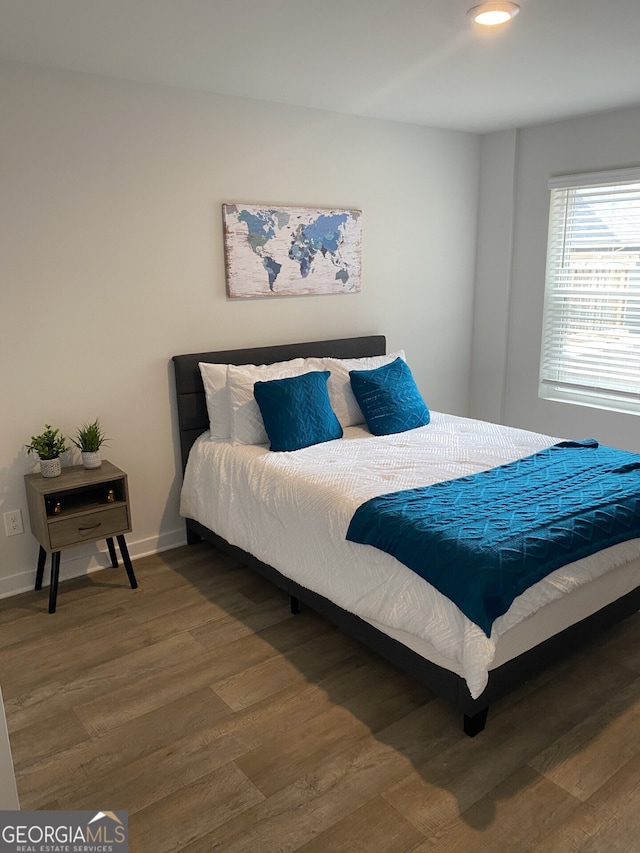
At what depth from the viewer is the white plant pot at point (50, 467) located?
9.98ft

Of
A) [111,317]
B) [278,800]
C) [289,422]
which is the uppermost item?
[111,317]

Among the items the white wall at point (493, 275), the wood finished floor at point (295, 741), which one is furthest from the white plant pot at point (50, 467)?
the white wall at point (493, 275)

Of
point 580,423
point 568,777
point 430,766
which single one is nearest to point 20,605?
point 430,766

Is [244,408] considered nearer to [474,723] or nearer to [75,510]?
[75,510]

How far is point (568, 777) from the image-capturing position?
2.03 meters

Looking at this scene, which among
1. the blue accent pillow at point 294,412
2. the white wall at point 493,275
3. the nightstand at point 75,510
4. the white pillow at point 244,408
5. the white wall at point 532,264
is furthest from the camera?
the white wall at point 493,275

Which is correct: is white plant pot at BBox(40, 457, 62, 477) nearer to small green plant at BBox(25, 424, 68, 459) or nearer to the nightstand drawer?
small green plant at BBox(25, 424, 68, 459)

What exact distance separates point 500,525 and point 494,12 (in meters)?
1.83

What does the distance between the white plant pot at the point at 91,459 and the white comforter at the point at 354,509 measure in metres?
0.53

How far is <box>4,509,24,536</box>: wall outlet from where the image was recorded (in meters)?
3.13

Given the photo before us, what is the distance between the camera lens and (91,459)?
3.17 meters

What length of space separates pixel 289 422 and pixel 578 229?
2443 mm

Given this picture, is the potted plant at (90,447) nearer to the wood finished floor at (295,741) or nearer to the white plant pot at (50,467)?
the white plant pot at (50,467)

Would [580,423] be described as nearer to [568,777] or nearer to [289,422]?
[289,422]
